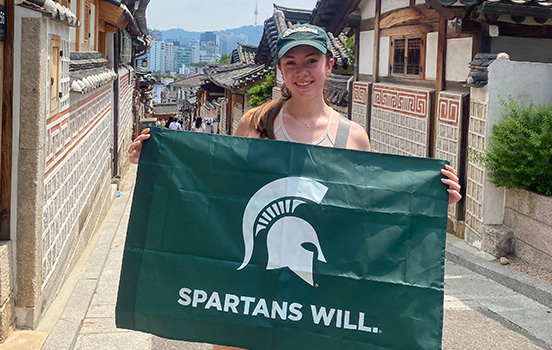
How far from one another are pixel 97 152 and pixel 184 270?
326 inches

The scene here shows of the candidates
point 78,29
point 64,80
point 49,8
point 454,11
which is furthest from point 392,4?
point 49,8

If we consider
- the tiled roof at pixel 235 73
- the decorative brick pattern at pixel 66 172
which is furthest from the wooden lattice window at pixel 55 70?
the tiled roof at pixel 235 73

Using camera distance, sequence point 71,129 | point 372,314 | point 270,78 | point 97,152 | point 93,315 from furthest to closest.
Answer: point 270,78
point 97,152
point 71,129
point 93,315
point 372,314

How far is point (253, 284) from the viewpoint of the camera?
119 inches

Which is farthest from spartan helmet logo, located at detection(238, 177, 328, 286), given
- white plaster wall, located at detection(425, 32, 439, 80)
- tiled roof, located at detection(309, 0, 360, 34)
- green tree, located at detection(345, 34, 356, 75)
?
green tree, located at detection(345, 34, 356, 75)

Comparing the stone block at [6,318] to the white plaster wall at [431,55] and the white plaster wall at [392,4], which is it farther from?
the white plaster wall at [392,4]

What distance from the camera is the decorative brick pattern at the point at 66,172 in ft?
17.4

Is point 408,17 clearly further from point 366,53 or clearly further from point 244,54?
point 244,54

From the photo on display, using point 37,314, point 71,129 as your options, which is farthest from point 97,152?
point 37,314

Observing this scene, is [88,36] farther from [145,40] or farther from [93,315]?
[145,40]

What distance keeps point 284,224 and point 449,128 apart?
7.78 meters

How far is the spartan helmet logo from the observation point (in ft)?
9.92

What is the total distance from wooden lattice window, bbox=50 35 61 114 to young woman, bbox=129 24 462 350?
246 cm

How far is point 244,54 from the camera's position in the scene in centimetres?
3588
